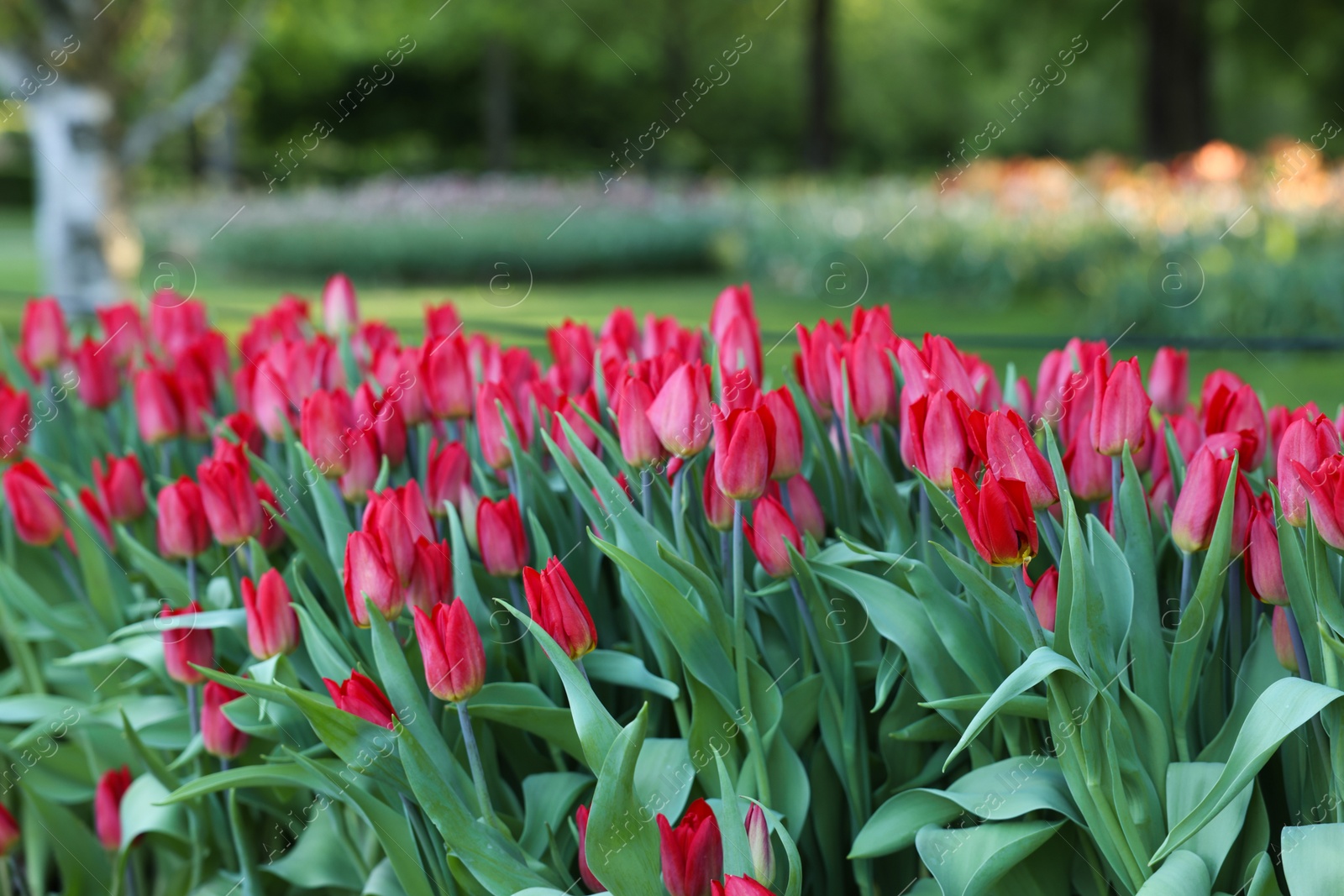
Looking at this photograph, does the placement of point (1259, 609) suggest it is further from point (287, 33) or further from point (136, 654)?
point (287, 33)

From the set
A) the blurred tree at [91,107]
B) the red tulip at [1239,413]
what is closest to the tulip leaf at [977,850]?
the red tulip at [1239,413]

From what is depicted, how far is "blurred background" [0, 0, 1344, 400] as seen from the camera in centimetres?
800

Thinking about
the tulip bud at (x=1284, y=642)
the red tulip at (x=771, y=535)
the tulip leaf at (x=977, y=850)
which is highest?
the red tulip at (x=771, y=535)

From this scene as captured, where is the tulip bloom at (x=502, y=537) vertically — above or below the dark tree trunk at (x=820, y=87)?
below

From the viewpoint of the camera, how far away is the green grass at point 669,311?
421 cm

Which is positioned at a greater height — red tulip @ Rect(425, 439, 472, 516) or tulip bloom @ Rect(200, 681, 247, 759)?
red tulip @ Rect(425, 439, 472, 516)

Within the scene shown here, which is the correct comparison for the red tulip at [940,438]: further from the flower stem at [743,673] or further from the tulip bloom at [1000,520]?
the flower stem at [743,673]

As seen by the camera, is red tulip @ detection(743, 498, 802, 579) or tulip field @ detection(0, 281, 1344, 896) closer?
tulip field @ detection(0, 281, 1344, 896)

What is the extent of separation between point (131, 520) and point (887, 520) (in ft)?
3.52

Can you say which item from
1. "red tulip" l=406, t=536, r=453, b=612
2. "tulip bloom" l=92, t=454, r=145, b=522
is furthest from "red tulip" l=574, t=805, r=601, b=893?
"tulip bloom" l=92, t=454, r=145, b=522

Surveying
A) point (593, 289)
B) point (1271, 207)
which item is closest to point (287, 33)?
point (593, 289)

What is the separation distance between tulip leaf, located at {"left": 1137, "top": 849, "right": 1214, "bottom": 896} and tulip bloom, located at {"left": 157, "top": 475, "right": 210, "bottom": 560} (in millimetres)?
1121

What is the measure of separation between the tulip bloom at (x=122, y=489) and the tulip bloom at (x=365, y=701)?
68 cm

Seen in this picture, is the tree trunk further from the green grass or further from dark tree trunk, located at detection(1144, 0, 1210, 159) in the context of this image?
dark tree trunk, located at detection(1144, 0, 1210, 159)
